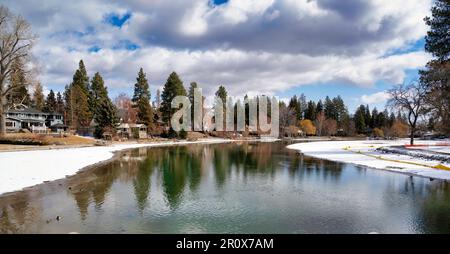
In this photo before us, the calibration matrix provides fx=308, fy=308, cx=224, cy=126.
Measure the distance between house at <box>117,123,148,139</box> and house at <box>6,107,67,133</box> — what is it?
1250cm

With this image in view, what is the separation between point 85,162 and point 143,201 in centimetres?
1679

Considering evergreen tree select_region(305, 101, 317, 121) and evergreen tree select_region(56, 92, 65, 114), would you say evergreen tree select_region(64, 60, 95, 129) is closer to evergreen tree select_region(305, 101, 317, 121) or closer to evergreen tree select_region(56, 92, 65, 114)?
evergreen tree select_region(56, 92, 65, 114)

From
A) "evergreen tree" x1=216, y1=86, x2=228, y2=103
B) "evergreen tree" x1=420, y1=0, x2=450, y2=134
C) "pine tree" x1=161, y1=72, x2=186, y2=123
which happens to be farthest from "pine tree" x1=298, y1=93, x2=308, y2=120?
"evergreen tree" x1=420, y1=0, x2=450, y2=134

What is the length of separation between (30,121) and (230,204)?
229ft

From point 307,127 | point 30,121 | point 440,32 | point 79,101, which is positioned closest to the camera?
point 440,32

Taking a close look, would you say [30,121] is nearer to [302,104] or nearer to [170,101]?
[170,101]

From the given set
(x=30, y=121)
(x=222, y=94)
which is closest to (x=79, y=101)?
(x=30, y=121)

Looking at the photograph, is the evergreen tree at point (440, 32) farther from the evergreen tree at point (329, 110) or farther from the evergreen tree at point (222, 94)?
the evergreen tree at point (329, 110)

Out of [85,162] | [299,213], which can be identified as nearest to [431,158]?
[299,213]

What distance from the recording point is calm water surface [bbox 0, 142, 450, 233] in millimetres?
11688

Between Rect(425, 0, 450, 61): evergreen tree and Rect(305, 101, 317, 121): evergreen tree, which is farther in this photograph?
Rect(305, 101, 317, 121): evergreen tree

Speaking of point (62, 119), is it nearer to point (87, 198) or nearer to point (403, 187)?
point (87, 198)

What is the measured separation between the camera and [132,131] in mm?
72250

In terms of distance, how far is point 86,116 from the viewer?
7956 centimetres
